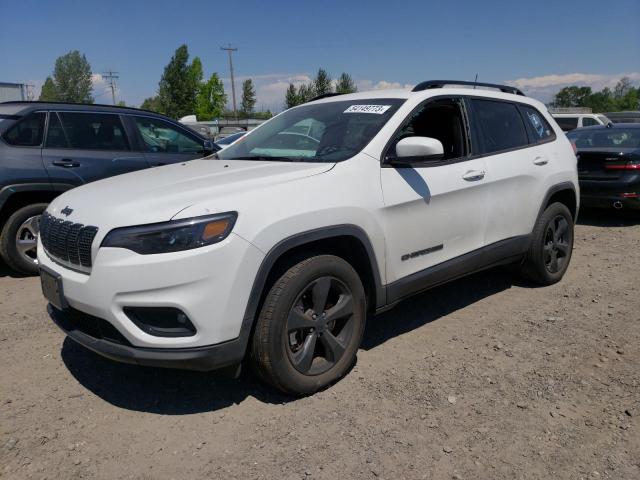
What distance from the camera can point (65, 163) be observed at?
5473 mm

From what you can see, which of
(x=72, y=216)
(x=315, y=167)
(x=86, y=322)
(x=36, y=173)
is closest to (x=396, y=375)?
(x=315, y=167)

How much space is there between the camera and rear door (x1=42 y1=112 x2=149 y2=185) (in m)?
5.45

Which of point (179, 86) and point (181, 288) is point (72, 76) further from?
point (181, 288)

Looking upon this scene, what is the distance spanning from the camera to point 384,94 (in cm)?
392

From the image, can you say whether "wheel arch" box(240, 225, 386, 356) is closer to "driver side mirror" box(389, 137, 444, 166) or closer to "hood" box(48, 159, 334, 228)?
"hood" box(48, 159, 334, 228)

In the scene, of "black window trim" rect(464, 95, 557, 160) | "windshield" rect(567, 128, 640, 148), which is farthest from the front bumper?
"windshield" rect(567, 128, 640, 148)

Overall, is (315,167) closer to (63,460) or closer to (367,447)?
(367,447)

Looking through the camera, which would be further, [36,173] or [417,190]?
[36,173]

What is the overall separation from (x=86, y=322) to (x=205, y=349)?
0.72m

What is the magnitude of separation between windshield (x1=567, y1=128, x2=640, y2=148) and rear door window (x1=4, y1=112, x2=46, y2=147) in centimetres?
796

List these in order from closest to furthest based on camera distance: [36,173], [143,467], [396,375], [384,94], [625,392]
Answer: [143,467] → [625,392] → [396,375] → [384,94] → [36,173]

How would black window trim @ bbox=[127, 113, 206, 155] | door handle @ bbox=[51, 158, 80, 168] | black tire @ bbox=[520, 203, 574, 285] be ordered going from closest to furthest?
black tire @ bbox=[520, 203, 574, 285] → door handle @ bbox=[51, 158, 80, 168] → black window trim @ bbox=[127, 113, 206, 155]

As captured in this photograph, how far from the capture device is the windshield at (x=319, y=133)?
11.1 feet

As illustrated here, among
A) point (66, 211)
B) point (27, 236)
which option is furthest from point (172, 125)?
point (66, 211)
